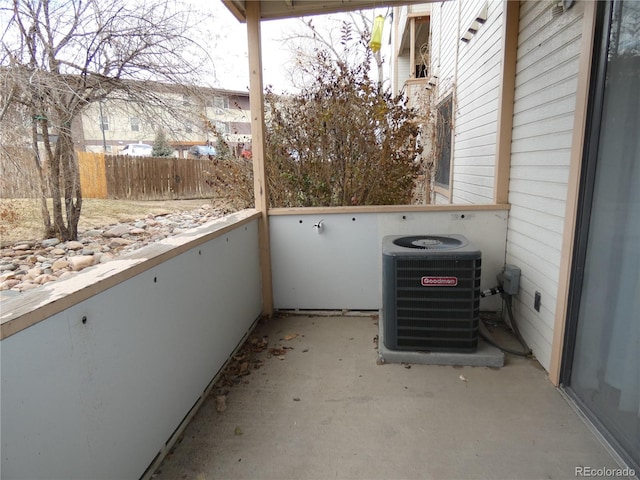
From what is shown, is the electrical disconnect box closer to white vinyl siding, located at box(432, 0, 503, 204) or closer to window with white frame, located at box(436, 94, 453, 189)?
white vinyl siding, located at box(432, 0, 503, 204)

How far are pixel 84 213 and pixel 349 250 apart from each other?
2290 mm

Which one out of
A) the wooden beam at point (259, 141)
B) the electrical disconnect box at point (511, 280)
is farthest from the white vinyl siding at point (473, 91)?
the wooden beam at point (259, 141)

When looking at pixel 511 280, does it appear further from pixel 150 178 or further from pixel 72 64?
pixel 72 64

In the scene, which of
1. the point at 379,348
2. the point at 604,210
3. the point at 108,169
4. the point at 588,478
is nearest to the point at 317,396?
the point at 379,348

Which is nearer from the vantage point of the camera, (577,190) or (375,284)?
(577,190)

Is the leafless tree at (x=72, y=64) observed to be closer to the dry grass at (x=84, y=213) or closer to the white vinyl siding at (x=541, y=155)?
the dry grass at (x=84, y=213)

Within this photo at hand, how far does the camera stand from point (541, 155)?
7.89 ft

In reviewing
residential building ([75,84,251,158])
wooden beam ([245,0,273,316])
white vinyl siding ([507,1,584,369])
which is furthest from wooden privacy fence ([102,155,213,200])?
white vinyl siding ([507,1,584,369])

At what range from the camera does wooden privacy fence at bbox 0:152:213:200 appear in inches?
112

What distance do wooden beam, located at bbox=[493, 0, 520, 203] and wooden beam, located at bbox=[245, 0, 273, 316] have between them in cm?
193

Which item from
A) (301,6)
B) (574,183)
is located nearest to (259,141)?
(301,6)

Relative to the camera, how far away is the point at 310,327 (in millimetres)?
3182

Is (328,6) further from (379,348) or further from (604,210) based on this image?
(379,348)

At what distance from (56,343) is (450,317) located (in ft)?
7.08
